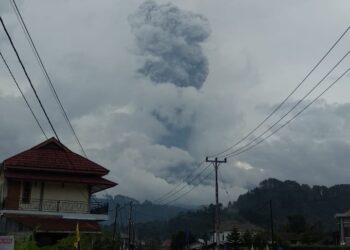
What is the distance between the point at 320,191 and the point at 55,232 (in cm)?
11734

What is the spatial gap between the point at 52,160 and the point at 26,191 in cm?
287

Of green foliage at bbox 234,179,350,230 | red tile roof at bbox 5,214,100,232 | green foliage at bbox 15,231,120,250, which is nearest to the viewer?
green foliage at bbox 15,231,120,250

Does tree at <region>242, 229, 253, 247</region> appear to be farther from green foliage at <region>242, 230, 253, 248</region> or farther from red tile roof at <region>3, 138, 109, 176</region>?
red tile roof at <region>3, 138, 109, 176</region>

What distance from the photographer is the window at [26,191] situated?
135ft

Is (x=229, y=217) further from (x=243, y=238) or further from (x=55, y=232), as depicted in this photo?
(x=55, y=232)

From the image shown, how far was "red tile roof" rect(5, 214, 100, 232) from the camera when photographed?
36.8 metres

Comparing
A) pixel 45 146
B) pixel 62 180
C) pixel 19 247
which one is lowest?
pixel 19 247

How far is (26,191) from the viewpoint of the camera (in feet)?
136

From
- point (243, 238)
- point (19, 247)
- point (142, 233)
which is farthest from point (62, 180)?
point (142, 233)

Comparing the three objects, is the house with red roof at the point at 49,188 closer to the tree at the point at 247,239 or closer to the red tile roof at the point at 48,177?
the red tile roof at the point at 48,177

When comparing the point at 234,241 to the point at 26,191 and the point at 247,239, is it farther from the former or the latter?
the point at 26,191

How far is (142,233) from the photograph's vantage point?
6437 inches

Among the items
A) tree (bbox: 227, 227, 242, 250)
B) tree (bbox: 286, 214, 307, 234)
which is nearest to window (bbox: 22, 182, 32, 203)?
tree (bbox: 227, 227, 242, 250)

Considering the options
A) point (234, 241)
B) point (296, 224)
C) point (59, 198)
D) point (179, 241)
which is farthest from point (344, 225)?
point (59, 198)
